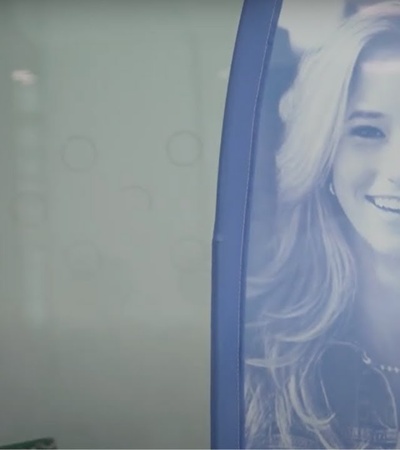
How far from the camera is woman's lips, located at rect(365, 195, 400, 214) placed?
4.12 ft

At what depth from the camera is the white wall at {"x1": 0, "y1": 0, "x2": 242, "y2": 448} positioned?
1.28 meters

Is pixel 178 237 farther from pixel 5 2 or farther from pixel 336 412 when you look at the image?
pixel 5 2

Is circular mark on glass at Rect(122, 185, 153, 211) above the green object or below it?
above

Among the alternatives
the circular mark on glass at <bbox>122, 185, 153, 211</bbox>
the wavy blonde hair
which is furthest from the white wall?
the wavy blonde hair

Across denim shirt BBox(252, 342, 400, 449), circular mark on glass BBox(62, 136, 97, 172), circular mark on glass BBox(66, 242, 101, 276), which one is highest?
circular mark on glass BBox(62, 136, 97, 172)

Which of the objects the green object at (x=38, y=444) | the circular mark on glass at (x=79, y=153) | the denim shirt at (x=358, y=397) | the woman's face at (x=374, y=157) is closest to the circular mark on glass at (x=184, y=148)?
the circular mark on glass at (x=79, y=153)

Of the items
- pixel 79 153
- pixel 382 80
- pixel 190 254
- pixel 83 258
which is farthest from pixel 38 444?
pixel 382 80

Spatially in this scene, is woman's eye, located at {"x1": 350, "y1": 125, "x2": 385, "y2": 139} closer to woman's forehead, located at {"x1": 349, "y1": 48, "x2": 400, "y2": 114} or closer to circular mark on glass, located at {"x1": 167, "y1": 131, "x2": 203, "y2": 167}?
woman's forehead, located at {"x1": 349, "y1": 48, "x2": 400, "y2": 114}

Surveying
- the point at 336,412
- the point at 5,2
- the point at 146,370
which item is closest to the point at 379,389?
the point at 336,412

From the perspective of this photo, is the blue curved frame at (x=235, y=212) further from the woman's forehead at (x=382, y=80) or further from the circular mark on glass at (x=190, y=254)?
the woman's forehead at (x=382, y=80)

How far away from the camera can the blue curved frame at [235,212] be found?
4.16 ft

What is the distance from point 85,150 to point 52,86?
15 centimetres

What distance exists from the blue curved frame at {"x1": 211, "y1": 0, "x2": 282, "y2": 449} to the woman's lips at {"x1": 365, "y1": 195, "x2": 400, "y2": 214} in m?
0.26

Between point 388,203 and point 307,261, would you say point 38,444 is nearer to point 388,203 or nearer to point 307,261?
point 307,261
